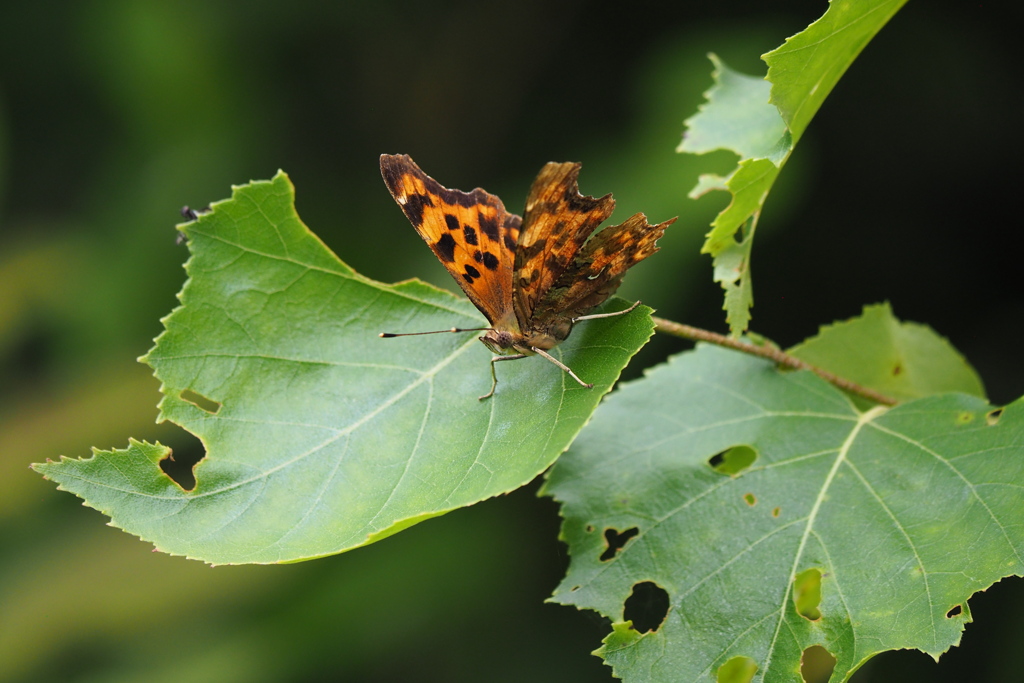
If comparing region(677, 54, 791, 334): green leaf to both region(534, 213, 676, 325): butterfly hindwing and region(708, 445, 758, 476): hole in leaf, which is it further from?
region(708, 445, 758, 476): hole in leaf

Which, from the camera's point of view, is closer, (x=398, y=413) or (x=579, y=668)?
(x=398, y=413)

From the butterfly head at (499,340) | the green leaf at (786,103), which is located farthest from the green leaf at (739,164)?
the butterfly head at (499,340)

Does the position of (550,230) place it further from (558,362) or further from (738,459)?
(738,459)

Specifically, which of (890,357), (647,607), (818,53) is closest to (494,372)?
(647,607)

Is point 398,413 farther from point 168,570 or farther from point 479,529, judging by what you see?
point 168,570

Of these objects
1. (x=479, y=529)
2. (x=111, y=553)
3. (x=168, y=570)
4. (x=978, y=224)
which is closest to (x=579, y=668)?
(x=479, y=529)

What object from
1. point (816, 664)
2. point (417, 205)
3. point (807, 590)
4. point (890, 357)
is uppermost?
point (417, 205)

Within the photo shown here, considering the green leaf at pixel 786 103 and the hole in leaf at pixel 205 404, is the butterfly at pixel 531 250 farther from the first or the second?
the hole in leaf at pixel 205 404
